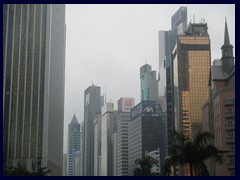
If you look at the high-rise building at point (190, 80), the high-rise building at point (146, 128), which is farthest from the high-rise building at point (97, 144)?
the high-rise building at point (190, 80)

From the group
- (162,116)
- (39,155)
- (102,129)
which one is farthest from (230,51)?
(102,129)

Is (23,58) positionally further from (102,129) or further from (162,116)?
(102,129)

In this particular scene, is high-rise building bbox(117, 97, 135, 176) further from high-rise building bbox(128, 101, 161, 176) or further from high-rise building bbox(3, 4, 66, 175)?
high-rise building bbox(3, 4, 66, 175)

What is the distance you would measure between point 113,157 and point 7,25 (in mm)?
75621

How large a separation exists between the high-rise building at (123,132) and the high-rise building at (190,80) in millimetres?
36461

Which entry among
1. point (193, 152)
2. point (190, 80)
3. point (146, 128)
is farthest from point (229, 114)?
point (146, 128)

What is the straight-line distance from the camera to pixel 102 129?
18162 cm

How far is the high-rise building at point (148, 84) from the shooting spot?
542ft

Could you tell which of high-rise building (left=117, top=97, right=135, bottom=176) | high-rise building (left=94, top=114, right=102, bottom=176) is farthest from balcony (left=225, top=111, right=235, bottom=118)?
high-rise building (left=94, top=114, right=102, bottom=176)

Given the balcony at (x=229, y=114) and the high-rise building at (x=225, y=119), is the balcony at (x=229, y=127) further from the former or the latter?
the balcony at (x=229, y=114)

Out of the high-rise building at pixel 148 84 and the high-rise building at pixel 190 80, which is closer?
the high-rise building at pixel 190 80

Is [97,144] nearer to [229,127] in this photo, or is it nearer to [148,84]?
[148,84]

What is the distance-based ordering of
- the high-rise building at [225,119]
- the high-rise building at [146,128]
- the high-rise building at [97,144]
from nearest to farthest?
1. the high-rise building at [225,119]
2. the high-rise building at [146,128]
3. the high-rise building at [97,144]

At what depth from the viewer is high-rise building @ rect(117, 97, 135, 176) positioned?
14562 cm
